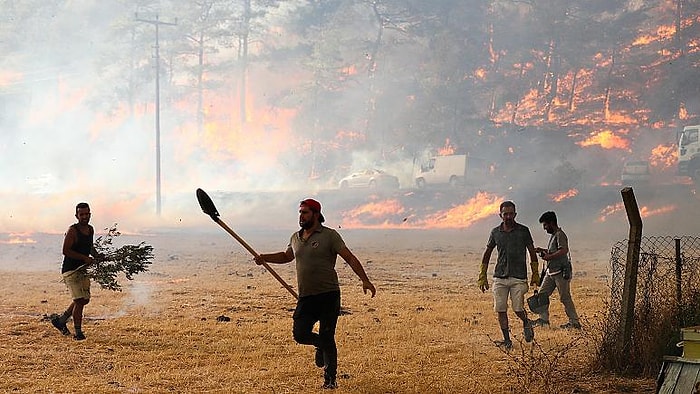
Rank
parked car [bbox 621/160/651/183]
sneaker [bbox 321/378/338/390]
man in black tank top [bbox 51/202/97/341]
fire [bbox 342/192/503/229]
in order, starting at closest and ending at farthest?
1. sneaker [bbox 321/378/338/390]
2. man in black tank top [bbox 51/202/97/341]
3. parked car [bbox 621/160/651/183]
4. fire [bbox 342/192/503/229]

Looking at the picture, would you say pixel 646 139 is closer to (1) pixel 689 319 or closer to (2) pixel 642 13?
(2) pixel 642 13

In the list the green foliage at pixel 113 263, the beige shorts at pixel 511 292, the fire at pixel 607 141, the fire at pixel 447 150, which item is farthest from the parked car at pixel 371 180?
the beige shorts at pixel 511 292

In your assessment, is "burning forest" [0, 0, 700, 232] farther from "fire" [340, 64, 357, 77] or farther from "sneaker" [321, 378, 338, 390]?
"sneaker" [321, 378, 338, 390]

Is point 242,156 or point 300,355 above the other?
point 242,156

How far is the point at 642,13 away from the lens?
34281mm

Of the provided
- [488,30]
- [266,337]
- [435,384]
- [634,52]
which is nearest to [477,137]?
[488,30]

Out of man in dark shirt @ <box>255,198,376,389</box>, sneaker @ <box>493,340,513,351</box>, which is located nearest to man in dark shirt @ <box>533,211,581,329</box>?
sneaker @ <box>493,340,513,351</box>

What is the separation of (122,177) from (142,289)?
25.5 metres

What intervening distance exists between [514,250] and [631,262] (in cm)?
213

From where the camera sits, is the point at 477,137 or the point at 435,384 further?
the point at 477,137

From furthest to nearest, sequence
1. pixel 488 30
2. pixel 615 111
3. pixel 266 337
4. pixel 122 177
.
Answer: pixel 122 177
pixel 488 30
pixel 615 111
pixel 266 337

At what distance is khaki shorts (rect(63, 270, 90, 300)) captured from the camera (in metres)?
11.3

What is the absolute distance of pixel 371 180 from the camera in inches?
1481

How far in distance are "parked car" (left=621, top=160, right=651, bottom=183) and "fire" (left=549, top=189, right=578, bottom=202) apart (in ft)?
5.98
